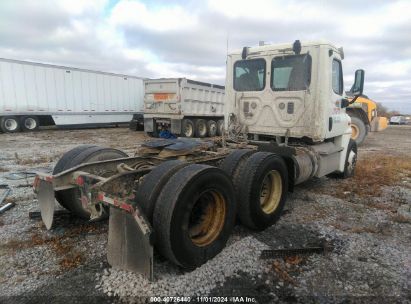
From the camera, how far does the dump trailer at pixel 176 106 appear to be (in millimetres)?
15344

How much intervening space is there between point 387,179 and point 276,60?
4.13 meters

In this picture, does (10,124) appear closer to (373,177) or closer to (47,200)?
(47,200)

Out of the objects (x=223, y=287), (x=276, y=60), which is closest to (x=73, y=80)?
(x=276, y=60)

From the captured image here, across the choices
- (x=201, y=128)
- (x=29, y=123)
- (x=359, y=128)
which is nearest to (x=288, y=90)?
(x=359, y=128)

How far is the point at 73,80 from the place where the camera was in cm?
1870

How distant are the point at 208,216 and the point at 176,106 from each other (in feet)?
40.1

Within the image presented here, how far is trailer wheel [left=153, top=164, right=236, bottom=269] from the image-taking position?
2.90 meters

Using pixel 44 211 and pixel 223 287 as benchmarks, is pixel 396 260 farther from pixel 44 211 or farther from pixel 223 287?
pixel 44 211

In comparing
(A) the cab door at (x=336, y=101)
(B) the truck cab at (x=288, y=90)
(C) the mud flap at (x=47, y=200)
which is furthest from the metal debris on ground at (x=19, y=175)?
(A) the cab door at (x=336, y=101)

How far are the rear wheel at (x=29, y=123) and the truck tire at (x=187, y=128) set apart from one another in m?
9.10

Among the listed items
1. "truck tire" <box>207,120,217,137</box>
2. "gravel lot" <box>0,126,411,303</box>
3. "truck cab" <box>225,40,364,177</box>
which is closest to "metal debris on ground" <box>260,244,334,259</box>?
"gravel lot" <box>0,126,411,303</box>

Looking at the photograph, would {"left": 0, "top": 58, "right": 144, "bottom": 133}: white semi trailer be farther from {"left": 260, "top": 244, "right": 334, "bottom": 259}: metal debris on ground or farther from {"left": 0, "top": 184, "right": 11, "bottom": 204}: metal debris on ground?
{"left": 260, "top": 244, "right": 334, "bottom": 259}: metal debris on ground

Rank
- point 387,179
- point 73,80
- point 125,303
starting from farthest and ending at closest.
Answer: point 73,80, point 387,179, point 125,303

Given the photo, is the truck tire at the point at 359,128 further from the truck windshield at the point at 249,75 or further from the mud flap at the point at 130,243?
the mud flap at the point at 130,243
